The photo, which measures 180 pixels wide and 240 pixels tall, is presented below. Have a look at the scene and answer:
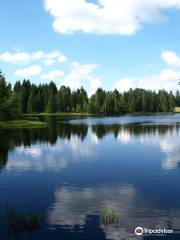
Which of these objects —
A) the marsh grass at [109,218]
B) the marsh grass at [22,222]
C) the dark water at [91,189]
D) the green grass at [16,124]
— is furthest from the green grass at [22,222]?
the green grass at [16,124]

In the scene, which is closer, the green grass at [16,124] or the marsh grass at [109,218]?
the marsh grass at [109,218]

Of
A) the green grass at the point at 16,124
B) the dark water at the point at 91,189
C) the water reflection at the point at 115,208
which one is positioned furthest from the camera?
the green grass at the point at 16,124

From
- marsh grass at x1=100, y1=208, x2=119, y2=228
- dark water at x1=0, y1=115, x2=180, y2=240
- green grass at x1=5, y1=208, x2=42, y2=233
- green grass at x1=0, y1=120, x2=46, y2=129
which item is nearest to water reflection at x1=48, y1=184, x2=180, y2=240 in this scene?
dark water at x1=0, y1=115, x2=180, y2=240

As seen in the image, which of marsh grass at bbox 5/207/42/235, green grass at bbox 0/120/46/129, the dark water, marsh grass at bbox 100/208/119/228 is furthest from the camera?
green grass at bbox 0/120/46/129

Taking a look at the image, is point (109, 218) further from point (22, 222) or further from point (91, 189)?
point (91, 189)

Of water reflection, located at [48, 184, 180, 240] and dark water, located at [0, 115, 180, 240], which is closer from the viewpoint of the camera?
dark water, located at [0, 115, 180, 240]

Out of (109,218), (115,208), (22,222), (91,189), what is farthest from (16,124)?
(109,218)

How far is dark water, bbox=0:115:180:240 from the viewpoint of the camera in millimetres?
23000

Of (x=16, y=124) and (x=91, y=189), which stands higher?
(x=16, y=124)

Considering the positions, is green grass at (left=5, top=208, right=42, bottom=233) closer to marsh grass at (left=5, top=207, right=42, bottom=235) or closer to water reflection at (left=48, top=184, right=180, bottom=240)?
marsh grass at (left=5, top=207, right=42, bottom=235)

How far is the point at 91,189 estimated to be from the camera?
32.8 meters

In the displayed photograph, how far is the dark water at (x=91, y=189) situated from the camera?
23000 mm

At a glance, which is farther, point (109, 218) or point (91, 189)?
point (91, 189)

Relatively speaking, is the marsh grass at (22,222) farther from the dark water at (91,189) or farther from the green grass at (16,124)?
→ the green grass at (16,124)
